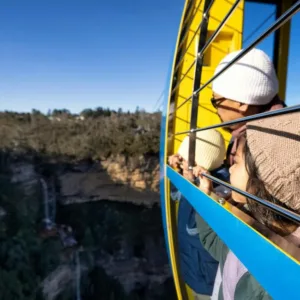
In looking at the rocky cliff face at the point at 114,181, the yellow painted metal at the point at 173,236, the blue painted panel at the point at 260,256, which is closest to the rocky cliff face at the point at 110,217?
the rocky cliff face at the point at 114,181

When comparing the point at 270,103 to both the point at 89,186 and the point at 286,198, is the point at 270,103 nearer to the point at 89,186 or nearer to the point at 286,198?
the point at 286,198

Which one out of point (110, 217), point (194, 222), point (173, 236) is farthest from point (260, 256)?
point (110, 217)

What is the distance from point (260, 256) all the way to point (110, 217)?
7.92 meters

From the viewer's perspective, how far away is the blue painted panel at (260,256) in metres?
0.30

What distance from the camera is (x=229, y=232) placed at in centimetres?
44

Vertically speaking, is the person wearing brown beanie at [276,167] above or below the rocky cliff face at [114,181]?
above

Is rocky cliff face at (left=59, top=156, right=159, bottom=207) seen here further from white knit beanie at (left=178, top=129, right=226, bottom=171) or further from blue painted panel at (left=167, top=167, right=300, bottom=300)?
blue painted panel at (left=167, top=167, right=300, bottom=300)

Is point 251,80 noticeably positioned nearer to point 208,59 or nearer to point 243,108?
point 243,108

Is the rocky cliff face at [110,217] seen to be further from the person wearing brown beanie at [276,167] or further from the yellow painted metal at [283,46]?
the person wearing brown beanie at [276,167]

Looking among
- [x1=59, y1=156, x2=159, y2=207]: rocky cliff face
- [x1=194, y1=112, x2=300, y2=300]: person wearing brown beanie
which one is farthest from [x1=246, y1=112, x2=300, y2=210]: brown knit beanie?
[x1=59, y1=156, x2=159, y2=207]: rocky cliff face

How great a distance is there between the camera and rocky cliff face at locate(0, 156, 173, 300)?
722cm

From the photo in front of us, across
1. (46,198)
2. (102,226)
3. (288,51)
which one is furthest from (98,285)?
(288,51)

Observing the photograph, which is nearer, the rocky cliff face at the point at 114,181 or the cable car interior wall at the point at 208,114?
the cable car interior wall at the point at 208,114

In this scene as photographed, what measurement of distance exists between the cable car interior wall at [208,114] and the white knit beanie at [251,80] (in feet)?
0.19
